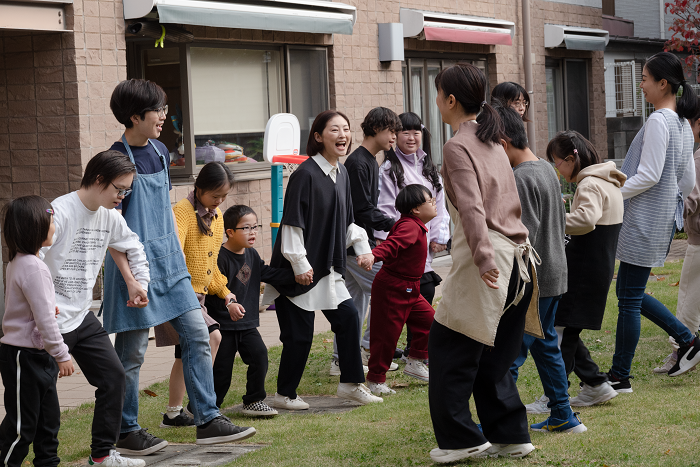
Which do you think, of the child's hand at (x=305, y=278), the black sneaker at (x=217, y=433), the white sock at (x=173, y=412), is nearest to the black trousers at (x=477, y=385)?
the black sneaker at (x=217, y=433)

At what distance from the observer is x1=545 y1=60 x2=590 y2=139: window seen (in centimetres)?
1812

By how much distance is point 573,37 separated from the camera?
1731 cm

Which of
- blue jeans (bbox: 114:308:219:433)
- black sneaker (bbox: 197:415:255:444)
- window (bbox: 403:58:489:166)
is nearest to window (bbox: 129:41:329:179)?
window (bbox: 403:58:489:166)

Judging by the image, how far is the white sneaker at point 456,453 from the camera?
4289 mm

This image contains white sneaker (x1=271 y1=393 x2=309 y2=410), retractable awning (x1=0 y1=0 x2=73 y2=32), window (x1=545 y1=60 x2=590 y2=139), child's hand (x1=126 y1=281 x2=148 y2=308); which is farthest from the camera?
window (x1=545 y1=60 x2=590 y2=139)

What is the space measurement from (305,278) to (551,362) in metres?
1.63

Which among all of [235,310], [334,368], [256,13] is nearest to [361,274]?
[334,368]

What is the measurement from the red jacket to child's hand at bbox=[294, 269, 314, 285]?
620mm

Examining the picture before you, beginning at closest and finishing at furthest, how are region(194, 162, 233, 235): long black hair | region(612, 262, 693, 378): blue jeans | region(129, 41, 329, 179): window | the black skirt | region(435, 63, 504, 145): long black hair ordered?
region(435, 63, 504, 145): long black hair, region(194, 162, 233, 235): long black hair, the black skirt, region(612, 262, 693, 378): blue jeans, region(129, 41, 329, 179): window

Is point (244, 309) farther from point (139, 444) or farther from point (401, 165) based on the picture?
point (401, 165)

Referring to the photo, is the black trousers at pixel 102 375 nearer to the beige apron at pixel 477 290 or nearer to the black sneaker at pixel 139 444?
the black sneaker at pixel 139 444

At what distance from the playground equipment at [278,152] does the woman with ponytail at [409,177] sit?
10.4ft

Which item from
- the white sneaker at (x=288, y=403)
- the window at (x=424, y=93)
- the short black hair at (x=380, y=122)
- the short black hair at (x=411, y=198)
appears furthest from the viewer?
the window at (x=424, y=93)

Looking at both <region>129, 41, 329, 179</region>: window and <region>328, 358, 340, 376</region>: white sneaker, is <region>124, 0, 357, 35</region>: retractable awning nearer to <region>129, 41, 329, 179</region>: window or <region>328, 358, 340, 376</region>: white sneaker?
<region>129, 41, 329, 179</region>: window
